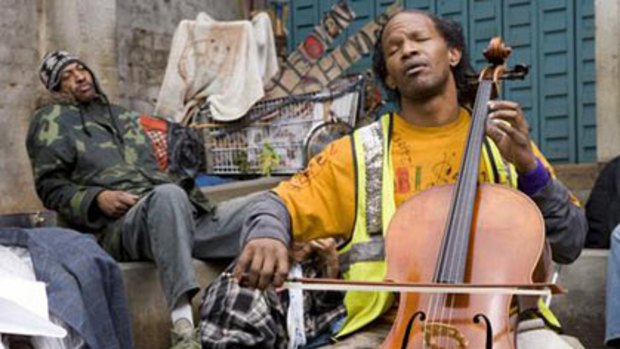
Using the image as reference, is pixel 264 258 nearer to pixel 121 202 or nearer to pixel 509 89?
pixel 121 202

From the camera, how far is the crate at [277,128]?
26.1 ft

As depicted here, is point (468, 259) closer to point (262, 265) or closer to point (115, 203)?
point (262, 265)

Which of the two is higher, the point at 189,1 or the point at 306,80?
the point at 189,1

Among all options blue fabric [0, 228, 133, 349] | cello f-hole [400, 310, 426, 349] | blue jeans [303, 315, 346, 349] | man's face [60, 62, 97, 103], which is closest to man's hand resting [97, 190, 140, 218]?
man's face [60, 62, 97, 103]

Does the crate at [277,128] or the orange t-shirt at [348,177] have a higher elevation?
the orange t-shirt at [348,177]

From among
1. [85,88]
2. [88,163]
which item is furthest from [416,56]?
[85,88]

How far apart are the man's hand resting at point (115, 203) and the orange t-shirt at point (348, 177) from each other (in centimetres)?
208

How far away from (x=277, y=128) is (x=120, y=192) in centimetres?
294

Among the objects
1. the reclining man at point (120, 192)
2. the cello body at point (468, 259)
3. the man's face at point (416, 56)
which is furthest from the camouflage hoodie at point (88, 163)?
the cello body at point (468, 259)

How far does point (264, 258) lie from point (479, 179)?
0.67 m

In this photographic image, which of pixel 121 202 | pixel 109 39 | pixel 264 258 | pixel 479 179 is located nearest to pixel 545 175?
pixel 479 179

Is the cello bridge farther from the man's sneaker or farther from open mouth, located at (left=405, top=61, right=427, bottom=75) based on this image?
the man's sneaker

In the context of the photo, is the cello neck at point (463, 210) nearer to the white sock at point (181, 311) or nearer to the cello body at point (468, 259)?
the cello body at point (468, 259)

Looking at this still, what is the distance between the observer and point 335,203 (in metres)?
3.21
